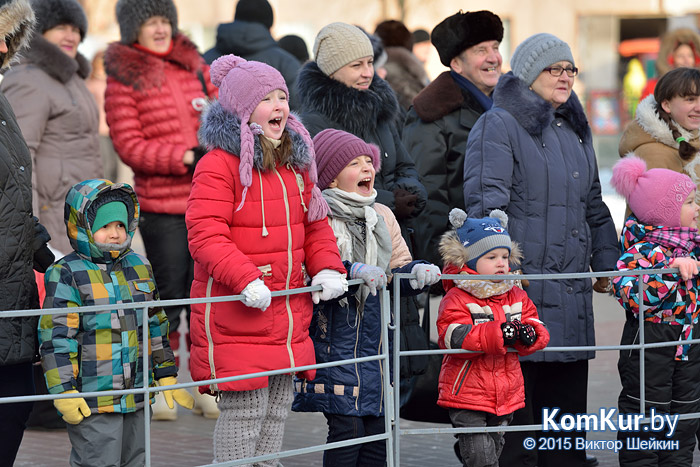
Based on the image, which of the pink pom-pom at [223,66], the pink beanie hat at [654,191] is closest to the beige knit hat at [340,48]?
the pink pom-pom at [223,66]

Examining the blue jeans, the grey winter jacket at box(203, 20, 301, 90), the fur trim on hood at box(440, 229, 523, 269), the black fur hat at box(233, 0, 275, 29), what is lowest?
the blue jeans

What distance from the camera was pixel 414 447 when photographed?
22.1ft

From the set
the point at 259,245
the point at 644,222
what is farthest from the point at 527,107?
the point at 259,245

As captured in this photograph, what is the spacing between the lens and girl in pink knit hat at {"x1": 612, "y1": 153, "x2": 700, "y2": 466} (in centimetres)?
555

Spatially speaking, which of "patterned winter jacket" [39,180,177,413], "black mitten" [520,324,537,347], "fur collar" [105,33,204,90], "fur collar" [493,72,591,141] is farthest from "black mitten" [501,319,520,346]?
"fur collar" [105,33,204,90]

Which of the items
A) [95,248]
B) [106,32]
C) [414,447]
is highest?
[106,32]

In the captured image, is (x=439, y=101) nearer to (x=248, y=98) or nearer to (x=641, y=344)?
(x=248, y=98)

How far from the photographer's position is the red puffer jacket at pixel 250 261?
15.5 feet

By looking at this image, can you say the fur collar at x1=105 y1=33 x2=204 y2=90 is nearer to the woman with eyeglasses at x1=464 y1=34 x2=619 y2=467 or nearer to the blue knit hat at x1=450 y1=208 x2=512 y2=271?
the woman with eyeglasses at x1=464 y1=34 x2=619 y2=467

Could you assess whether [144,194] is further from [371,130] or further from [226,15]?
[226,15]

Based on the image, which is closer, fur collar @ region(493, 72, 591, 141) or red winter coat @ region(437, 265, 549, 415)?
red winter coat @ region(437, 265, 549, 415)

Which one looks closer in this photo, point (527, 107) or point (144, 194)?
point (527, 107)

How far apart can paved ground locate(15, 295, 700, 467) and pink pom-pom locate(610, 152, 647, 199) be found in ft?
4.62

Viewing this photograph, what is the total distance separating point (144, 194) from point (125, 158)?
25 cm
